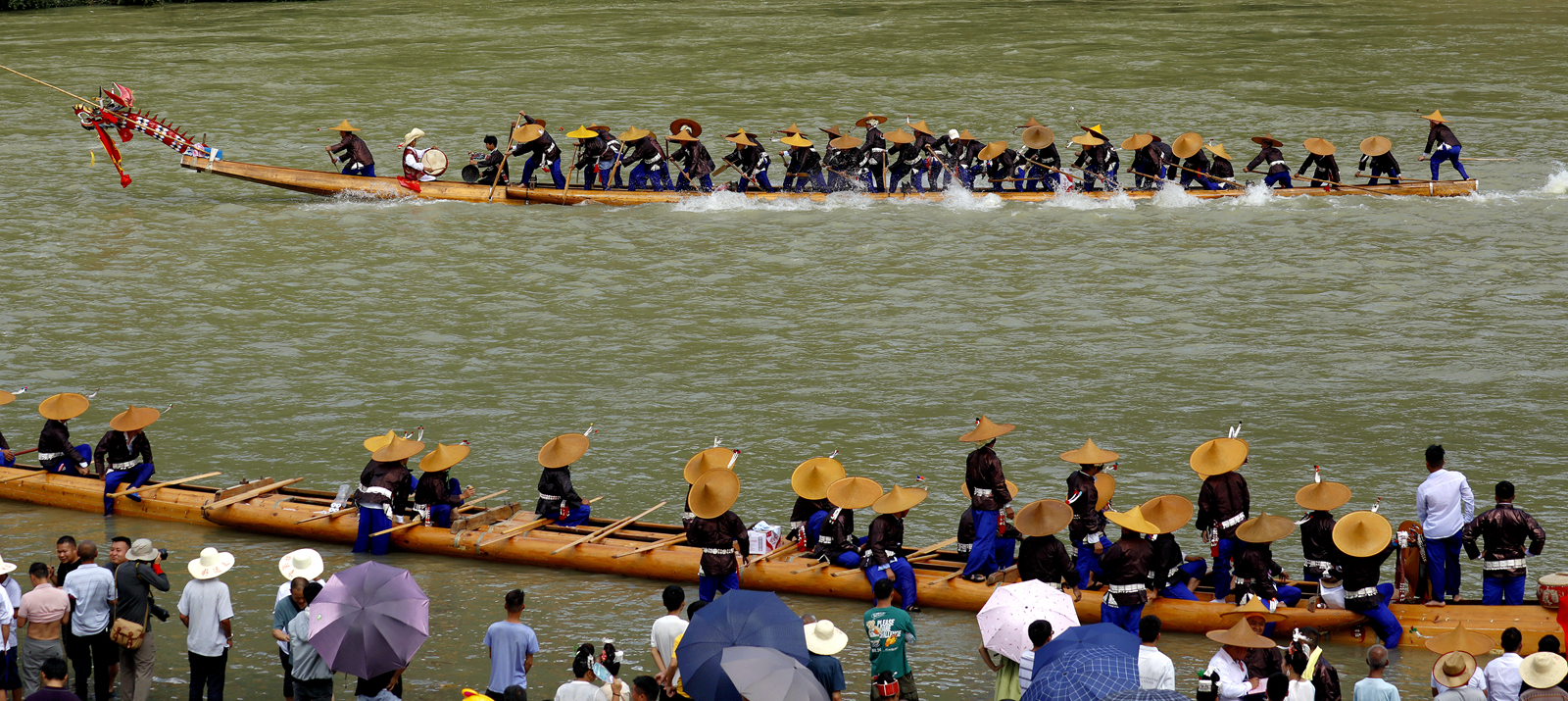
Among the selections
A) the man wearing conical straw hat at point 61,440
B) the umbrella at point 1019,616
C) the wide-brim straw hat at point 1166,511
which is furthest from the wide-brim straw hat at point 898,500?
the man wearing conical straw hat at point 61,440

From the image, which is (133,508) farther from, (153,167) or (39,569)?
(153,167)

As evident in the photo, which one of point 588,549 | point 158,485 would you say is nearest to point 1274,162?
point 588,549

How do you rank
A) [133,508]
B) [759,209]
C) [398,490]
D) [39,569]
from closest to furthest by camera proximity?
[39,569]
[398,490]
[133,508]
[759,209]

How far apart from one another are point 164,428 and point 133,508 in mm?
2686

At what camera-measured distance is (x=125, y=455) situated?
44.3 ft

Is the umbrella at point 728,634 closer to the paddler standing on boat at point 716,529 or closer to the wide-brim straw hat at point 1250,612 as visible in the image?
the paddler standing on boat at point 716,529

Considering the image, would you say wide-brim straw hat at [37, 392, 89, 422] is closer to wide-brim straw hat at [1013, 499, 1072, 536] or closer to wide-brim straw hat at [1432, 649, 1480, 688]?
wide-brim straw hat at [1013, 499, 1072, 536]

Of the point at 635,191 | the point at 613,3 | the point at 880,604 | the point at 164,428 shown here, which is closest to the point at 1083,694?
the point at 880,604

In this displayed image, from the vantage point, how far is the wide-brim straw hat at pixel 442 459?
12.2 metres

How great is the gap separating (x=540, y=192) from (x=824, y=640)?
17.9m

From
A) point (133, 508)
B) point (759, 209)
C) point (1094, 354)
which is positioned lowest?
point (133, 508)

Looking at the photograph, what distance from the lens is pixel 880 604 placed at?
9172 mm

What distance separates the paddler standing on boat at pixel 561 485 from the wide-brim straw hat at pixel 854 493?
2408mm

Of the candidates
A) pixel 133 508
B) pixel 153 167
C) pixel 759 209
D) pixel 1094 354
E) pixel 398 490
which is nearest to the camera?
pixel 398 490
